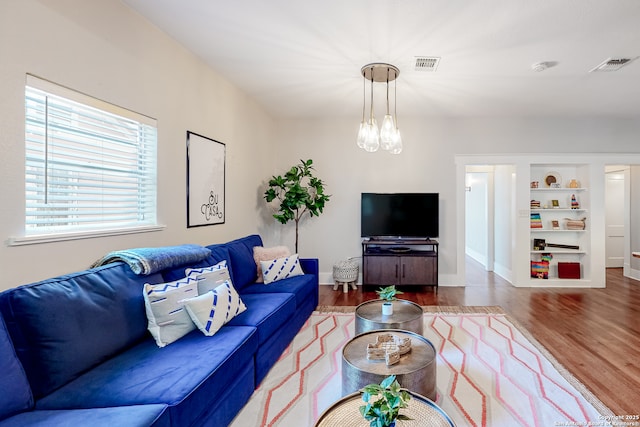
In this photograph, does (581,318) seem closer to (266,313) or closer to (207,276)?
(266,313)

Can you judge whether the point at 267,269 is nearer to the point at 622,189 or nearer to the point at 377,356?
the point at 377,356

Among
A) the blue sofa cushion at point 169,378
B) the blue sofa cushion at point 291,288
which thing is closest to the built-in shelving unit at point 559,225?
the blue sofa cushion at point 291,288

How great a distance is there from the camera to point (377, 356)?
76.0 inches

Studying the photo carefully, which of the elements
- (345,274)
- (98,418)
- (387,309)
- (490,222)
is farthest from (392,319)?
(490,222)

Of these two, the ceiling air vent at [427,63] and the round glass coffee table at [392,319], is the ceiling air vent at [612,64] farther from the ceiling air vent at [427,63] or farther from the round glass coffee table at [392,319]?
the round glass coffee table at [392,319]

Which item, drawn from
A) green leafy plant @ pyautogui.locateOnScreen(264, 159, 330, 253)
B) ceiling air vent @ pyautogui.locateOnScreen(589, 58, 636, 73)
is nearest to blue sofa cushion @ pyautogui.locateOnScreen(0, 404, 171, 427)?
green leafy plant @ pyautogui.locateOnScreen(264, 159, 330, 253)

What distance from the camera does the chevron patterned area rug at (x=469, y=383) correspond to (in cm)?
193

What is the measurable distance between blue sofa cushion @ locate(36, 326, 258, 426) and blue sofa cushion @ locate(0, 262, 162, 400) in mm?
68

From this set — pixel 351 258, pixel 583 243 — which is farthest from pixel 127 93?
pixel 583 243

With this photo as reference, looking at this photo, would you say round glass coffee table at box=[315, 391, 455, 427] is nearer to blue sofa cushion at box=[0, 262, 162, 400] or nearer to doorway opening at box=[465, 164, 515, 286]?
blue sofa cushion at box=[0, 262, 162, 400]

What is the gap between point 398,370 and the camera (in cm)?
181

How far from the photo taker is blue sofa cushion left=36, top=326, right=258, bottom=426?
1.36m

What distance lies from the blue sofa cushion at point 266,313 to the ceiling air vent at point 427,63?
2464mm

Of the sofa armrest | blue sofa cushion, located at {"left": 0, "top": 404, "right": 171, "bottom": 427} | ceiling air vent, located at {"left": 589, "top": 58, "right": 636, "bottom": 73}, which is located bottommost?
blue sofa cushion, located at {"left": 0, "top": 404, "right": 171, "bottom": 427}
